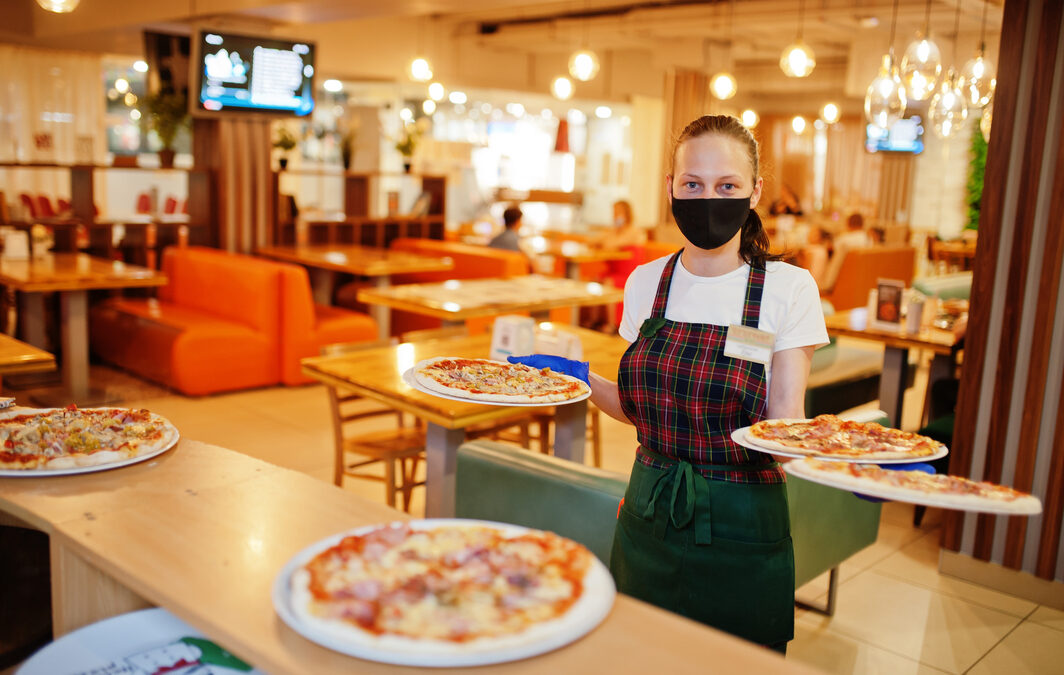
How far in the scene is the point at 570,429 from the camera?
3.58m

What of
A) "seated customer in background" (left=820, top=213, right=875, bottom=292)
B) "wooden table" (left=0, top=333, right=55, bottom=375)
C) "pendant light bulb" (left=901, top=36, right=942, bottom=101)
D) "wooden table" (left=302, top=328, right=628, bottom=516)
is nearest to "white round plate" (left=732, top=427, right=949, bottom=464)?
"wooden table" (left=302, top=328, right=628, bottom=516)

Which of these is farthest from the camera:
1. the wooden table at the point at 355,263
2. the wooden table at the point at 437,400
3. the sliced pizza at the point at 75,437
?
the wooden table at the point at 355,263

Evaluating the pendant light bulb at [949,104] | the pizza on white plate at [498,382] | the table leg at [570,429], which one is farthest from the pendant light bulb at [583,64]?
the pizza on white plate at [498,382]

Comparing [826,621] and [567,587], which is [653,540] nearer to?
[567,587]

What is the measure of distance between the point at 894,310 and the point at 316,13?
4959mm

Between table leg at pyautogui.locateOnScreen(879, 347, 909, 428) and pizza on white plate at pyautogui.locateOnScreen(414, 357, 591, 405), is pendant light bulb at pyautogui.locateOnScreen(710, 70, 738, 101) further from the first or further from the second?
pizza on white plate at pyautogui.locateOnScreen(414, 357, 591, 405)

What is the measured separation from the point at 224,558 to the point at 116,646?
0.21 meters

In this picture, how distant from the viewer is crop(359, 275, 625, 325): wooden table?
5027 millimetres

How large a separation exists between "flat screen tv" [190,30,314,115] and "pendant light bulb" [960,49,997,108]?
187 inches

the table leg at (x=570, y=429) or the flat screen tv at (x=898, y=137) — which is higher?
the flat screen tv at (x=898, y=137)

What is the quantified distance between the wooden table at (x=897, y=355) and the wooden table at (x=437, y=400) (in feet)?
5.29

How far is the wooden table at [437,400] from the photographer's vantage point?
304 cm

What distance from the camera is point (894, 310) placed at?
4.93 m

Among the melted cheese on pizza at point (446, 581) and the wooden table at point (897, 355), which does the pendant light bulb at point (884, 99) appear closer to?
the wooden table at point (897, 355)
